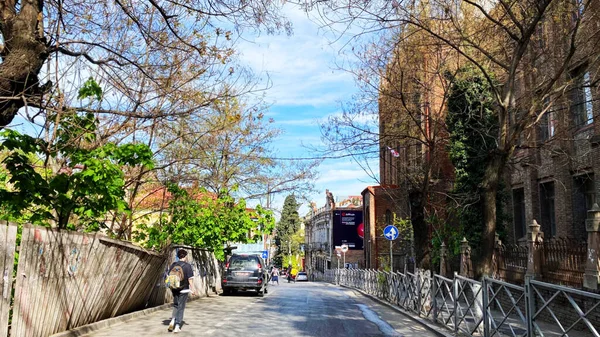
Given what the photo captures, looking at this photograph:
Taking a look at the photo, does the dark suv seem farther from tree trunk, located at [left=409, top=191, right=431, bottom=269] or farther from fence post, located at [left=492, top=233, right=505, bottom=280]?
fence post, located at [left=492, top=233, right=505, bottom=280]

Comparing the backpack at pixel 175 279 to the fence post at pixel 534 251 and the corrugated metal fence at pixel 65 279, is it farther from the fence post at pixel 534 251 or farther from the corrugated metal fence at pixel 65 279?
the fence post at pixel 534 251

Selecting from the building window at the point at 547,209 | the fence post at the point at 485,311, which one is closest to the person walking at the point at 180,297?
the fence post at the point at 485,311

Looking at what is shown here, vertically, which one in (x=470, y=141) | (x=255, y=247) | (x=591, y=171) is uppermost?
(x=470, y=141)

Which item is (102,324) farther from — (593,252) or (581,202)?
(581,202)

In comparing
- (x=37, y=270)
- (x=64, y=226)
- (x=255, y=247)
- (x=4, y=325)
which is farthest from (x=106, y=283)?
(x=255, y=247)

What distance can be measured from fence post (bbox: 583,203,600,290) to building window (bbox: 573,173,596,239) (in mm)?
7128

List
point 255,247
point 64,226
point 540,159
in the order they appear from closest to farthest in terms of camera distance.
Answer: point 64,226 < point 540,159 < point 255,247

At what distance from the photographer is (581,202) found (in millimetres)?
18656

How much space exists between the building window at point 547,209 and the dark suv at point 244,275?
41.1 ft

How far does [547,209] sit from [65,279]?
64.3 ft

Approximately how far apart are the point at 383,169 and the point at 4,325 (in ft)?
127

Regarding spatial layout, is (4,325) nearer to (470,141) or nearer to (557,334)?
(557,334)

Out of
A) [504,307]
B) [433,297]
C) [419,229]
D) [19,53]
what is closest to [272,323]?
[433,297]

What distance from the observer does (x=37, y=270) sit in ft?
27.1
